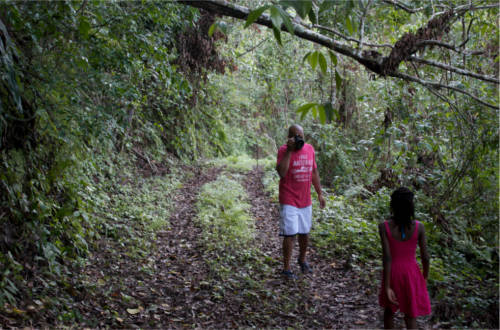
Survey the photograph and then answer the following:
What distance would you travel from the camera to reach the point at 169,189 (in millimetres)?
9859

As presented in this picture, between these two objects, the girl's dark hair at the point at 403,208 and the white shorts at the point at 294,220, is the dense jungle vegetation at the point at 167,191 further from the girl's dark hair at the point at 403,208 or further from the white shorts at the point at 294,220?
the girl's dark hair at the point at 403,208

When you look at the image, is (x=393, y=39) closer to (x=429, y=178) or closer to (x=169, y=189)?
(x=429, y=178)

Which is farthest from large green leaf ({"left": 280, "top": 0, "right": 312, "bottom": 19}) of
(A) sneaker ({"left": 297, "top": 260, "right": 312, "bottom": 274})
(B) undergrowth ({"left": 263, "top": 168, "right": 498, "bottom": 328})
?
(A) sneaker ({"left": 297, "top": 260, "right": 312, "bottom": 274})

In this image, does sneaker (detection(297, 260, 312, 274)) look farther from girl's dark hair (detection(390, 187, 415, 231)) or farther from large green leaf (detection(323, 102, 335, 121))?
large green leaf (detection(323, 102, 335, 121))

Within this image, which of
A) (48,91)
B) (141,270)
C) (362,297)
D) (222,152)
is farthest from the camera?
(222,152)

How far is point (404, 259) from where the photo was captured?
3410mm

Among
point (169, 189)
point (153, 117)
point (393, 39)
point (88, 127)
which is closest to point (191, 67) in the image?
point (153, 117)

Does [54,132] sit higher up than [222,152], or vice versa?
[54,132]

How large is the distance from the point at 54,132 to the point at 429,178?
6136 millimetres

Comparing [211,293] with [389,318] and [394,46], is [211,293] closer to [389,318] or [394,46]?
[389,318]

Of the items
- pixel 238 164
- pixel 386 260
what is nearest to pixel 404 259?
pixel 386 260

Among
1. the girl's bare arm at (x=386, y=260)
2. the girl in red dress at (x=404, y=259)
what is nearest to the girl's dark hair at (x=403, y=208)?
the girl in red dress at (x=404, y=259)

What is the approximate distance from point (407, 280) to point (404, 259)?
0.18 metres

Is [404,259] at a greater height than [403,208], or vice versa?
[403,208]
